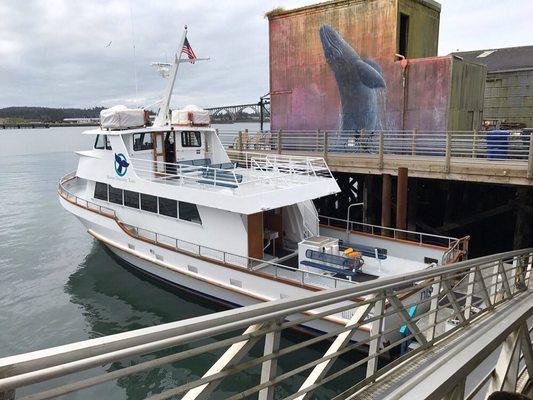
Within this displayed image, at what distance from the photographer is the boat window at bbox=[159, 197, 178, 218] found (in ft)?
39.5

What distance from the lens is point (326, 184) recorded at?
38.9ft

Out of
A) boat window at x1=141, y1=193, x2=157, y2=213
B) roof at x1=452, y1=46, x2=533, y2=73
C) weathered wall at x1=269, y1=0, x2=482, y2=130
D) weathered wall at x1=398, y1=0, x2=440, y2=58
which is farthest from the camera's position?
roof at x1=452, y1=46, x2=533, y2=73

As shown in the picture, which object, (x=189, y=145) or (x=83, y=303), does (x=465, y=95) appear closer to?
(x=189, y=145)

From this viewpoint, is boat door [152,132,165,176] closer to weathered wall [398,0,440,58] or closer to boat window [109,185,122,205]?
boat window [109,185,122,205]

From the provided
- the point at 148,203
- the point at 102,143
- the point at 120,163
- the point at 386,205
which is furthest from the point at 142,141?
the point at 386,205

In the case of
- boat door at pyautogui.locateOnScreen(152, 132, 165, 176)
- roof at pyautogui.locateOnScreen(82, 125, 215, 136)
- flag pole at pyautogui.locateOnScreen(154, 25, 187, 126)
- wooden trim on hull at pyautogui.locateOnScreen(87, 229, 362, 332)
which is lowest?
wooden trim on hull at pyautogui.locateOnScreen(87, 229, 362, 332)

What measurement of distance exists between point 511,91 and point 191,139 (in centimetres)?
2451

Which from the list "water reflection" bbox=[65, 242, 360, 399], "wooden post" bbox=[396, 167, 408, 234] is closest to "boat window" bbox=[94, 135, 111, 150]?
"water reflection" bbox=[65, 242, 360, 399]

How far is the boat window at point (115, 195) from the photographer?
13.7 metres

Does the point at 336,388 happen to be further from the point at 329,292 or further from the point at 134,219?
the point at 134,219

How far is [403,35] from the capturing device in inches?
740

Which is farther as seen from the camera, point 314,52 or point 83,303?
point 314,52

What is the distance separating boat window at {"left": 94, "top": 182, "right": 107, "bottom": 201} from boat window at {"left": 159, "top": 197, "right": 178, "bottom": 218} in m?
2.96

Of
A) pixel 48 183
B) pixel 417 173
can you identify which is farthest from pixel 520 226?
pixel 48 183
